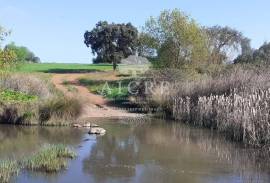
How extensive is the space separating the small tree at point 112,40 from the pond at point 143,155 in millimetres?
36576

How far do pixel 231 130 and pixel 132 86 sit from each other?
56.9 feet

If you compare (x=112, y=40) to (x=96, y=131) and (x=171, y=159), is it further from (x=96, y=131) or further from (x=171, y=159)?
(x=171, y=159)

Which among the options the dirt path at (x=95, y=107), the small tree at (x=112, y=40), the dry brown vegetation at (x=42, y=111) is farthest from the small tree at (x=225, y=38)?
the dry brown vegetation at (x=42, y=111)

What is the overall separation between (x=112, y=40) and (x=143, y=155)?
45101mm

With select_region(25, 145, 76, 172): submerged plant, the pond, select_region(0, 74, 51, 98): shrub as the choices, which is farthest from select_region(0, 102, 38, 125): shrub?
select_region(25, 145, 76, 172): submerged plant

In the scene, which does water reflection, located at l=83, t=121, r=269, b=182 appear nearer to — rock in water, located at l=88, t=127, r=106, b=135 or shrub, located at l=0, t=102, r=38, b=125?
rock in water, located at l=88, t=127, r=106, b=135

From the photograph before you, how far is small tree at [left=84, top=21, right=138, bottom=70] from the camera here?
60.2m

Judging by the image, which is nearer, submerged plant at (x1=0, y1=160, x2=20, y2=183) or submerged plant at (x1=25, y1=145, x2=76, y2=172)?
submerged plant at (x1=0, y1=160, x2=20, y2=183)

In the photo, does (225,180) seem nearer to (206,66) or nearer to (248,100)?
(248,100)

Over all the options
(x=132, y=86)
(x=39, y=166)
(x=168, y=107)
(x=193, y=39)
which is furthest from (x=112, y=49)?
(x=39, y=166)

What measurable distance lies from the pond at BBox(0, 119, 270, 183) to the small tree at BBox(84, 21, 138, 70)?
36.6m

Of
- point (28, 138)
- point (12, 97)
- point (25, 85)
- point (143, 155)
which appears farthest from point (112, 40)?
point (143, 155)

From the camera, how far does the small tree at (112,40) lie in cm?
6022

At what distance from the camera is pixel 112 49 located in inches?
2368
